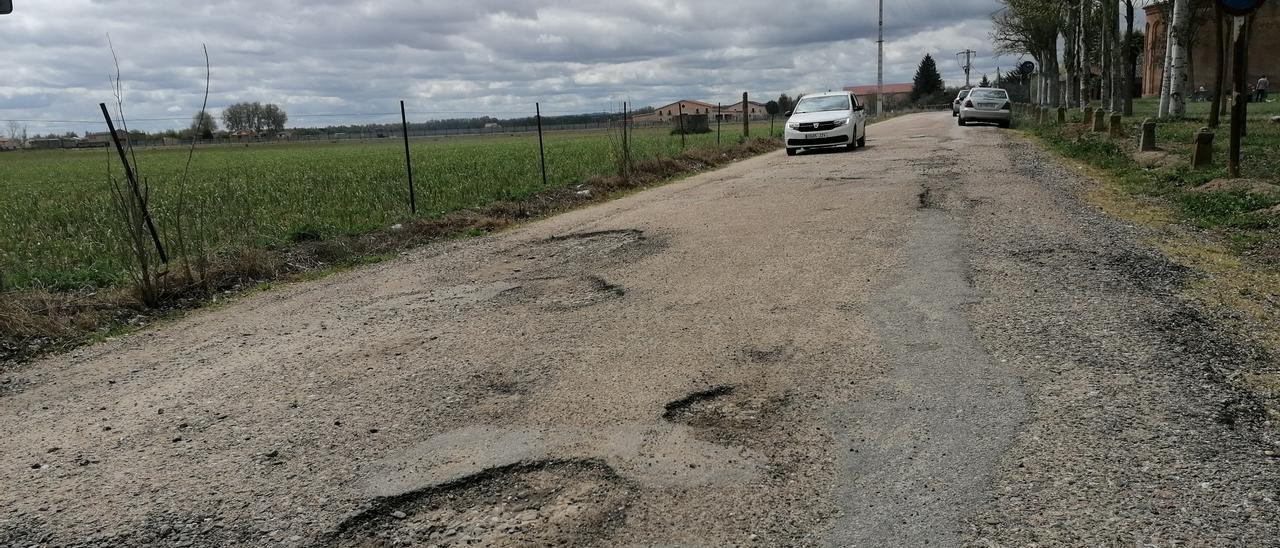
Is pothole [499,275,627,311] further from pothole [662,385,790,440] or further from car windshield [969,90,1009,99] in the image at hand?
car windshield [969,90,1009,99]

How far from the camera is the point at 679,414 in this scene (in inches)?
152

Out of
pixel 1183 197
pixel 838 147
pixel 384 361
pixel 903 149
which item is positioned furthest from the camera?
pixel 838 147

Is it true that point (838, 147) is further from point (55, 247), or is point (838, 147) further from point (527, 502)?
point (527, 502)

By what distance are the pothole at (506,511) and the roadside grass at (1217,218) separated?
→ 2748mm

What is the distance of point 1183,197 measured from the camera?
363 inches

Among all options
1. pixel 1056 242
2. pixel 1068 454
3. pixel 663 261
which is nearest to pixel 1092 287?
pixel 1056 242

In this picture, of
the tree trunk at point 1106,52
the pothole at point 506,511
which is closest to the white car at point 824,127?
the tree trunk at point 1106,52

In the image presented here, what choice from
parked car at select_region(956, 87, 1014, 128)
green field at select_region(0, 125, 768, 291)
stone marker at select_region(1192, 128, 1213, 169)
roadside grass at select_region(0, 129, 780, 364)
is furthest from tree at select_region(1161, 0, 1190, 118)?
green field at select_region(0, 125, 768, 291)

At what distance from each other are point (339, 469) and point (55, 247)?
8163 mm

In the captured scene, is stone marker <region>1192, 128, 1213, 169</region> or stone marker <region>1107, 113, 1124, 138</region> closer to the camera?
stone marker <region>1192, 128, 1213, 169</region>

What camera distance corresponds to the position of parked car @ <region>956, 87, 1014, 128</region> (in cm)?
2825

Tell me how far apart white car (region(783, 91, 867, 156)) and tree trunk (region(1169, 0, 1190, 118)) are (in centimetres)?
743

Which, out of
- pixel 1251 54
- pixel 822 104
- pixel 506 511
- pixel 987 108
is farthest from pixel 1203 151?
pixel 1251 54

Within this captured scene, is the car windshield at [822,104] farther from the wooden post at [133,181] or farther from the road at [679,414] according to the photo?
the wooden post at [133,181]
